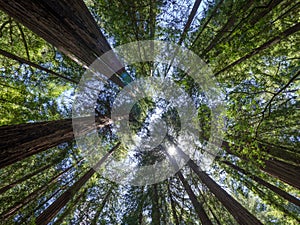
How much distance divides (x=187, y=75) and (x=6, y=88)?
5.27 meters

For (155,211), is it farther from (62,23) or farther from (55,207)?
(62,23)

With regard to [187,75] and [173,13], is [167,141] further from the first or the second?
[173,13]

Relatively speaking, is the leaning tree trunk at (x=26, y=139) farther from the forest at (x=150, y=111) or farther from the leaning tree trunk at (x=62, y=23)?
the leaning tree trunk at (x=62, y=23)

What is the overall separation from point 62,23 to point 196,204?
16.4ft

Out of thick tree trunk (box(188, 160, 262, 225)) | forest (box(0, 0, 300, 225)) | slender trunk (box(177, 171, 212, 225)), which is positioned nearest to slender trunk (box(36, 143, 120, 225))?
forest (box(0, 0, 300, 225))

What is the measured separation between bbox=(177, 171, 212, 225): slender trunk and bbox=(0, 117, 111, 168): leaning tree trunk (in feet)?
12.0

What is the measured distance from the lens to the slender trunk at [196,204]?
13.1 feet

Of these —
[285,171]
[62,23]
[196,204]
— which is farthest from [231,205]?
[62,23]

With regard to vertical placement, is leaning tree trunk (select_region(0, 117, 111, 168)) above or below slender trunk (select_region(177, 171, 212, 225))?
above

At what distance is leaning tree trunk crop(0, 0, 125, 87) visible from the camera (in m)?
2.20

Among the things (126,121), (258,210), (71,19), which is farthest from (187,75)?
(258,210)


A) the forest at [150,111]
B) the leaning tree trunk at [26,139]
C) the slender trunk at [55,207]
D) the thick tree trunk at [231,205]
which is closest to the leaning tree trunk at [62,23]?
the forest at [150,111]

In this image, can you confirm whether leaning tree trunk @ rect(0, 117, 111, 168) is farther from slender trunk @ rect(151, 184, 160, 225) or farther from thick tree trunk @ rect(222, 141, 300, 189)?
thick tree trunk @ rect(222, 141, 300, 189)

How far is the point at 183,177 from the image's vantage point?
5.76 meters
